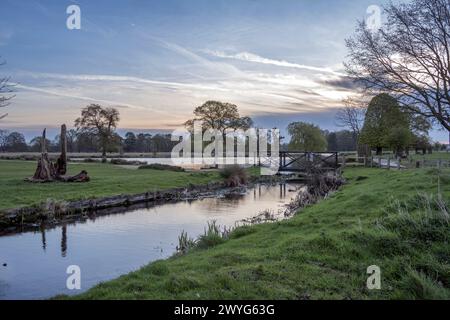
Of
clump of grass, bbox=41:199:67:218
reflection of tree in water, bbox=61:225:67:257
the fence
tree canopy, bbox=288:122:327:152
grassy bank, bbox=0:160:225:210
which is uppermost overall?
tree canopy, bbox=288:122:327:152

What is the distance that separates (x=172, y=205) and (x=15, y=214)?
31.8ft

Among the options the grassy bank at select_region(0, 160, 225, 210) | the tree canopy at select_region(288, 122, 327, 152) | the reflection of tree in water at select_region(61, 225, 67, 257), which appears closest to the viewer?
the reflection of tree in water at select_region(61, 225, 67, 257)

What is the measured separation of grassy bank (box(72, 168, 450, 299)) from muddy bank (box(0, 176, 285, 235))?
10841mm

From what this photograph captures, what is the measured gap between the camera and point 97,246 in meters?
14.5

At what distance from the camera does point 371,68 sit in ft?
54.6

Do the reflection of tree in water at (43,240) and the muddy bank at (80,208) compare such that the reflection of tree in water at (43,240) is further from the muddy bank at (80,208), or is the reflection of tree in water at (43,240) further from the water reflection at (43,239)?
the muddy bank at (80,208)

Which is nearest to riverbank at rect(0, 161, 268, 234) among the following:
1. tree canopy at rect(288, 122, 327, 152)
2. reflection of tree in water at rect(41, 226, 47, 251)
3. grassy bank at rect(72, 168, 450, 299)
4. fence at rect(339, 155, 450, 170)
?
reflection of tree in water at rect(41, 226, 47, 251)

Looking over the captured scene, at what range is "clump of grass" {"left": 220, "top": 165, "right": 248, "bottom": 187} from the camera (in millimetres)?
38906

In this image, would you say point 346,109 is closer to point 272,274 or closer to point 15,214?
point 15,214
